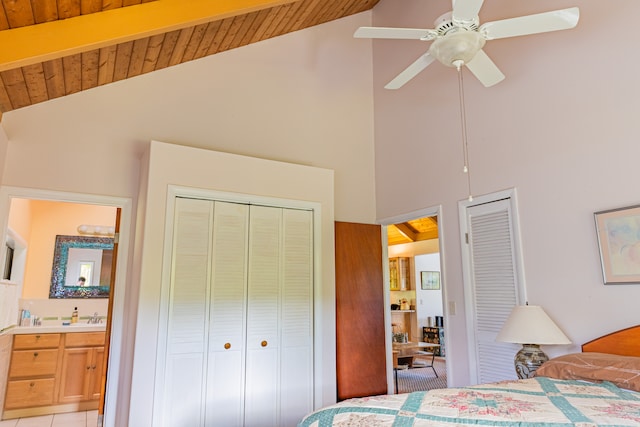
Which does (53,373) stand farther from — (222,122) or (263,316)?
(222,122)

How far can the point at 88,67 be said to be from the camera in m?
3.13

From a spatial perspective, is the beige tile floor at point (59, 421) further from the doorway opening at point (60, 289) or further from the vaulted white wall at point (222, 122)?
the vaulted white wall at point (222, 122)

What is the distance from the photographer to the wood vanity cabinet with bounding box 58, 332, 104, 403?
4508 mm

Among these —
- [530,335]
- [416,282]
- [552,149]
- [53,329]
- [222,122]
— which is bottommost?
[53,329]

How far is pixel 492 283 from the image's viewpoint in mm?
3291

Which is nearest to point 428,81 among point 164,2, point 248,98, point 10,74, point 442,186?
point 442,186

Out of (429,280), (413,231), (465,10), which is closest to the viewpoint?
(465,10)

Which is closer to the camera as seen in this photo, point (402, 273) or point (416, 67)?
point (416, 67)

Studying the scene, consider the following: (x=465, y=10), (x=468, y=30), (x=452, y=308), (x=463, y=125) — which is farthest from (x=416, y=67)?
(x=452, y=308)

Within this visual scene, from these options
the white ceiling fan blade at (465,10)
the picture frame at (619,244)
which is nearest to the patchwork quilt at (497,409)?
the picture frame at (619,244)

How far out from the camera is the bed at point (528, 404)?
4.90ft

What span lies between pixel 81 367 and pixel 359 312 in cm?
316

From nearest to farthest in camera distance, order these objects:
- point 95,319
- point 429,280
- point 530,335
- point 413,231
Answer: point 530,335 < point 95,319 < point 413,231 < point 429,280

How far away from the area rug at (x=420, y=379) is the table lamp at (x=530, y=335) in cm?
296
